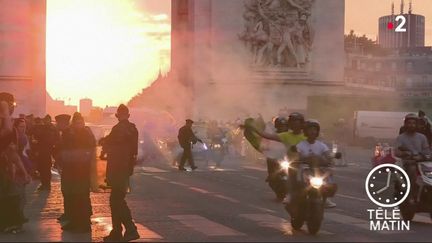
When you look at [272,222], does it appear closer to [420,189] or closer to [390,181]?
[390,181]

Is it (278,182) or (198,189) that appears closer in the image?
(278,182)

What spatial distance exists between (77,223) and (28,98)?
32480mm

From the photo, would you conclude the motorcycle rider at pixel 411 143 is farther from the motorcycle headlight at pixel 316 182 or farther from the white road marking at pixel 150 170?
the white road marking at pixel 150 170

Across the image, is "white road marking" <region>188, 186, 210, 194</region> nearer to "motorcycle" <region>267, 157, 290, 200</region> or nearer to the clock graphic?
"motorcycle" <region>267, 157, 290, 200</region>

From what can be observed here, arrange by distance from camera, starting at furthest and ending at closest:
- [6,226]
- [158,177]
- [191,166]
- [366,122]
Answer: [366,122]
[191,166]
[158,177]
[6,226]

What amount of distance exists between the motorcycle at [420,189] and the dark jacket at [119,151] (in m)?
4.05

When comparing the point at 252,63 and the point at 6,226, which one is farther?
the point at 252,63

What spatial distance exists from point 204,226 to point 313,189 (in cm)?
195

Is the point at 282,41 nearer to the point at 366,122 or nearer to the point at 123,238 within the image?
the point at 366,122

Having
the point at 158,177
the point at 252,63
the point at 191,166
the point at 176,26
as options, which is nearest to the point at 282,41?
the point at 252,63

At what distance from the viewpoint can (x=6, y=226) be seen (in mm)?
13023

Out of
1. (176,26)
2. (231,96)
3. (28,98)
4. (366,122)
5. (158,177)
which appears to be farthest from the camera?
(366,122)

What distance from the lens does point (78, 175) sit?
13.3 meters

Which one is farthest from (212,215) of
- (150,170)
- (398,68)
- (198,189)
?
(398,68)
